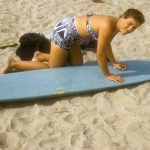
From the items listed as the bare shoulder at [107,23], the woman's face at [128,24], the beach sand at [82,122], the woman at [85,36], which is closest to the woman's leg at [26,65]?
the woman at [85,36]

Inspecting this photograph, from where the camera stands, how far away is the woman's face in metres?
3.46

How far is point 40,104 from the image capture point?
11.6ft

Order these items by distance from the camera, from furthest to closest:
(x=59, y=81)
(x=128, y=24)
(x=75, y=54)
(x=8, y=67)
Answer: (x=75, y=54) < (x=8, y=67) < (x=59, y=81) < (x=128, y=24)

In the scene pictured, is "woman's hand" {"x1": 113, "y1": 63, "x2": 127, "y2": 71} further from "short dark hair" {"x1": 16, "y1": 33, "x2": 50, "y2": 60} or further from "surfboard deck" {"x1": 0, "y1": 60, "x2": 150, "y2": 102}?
"short dark hair" {"x1": 16, "y1": 33, "x2": 50, "y2": 60}

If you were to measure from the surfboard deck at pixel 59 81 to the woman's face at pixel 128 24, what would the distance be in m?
0.61

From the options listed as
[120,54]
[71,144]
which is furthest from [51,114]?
[120,54]

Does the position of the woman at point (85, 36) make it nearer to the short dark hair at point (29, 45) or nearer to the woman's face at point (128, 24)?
the woman's face at point (128, 24)

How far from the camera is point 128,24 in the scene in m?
3.49

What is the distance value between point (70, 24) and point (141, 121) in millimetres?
1324

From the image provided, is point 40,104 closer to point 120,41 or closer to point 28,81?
point 28,81

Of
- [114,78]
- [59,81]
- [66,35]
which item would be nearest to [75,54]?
[66,35]

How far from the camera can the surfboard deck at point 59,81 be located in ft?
11.6

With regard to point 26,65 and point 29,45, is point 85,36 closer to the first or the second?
point 26,65

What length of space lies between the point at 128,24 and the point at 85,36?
1.78 ft
